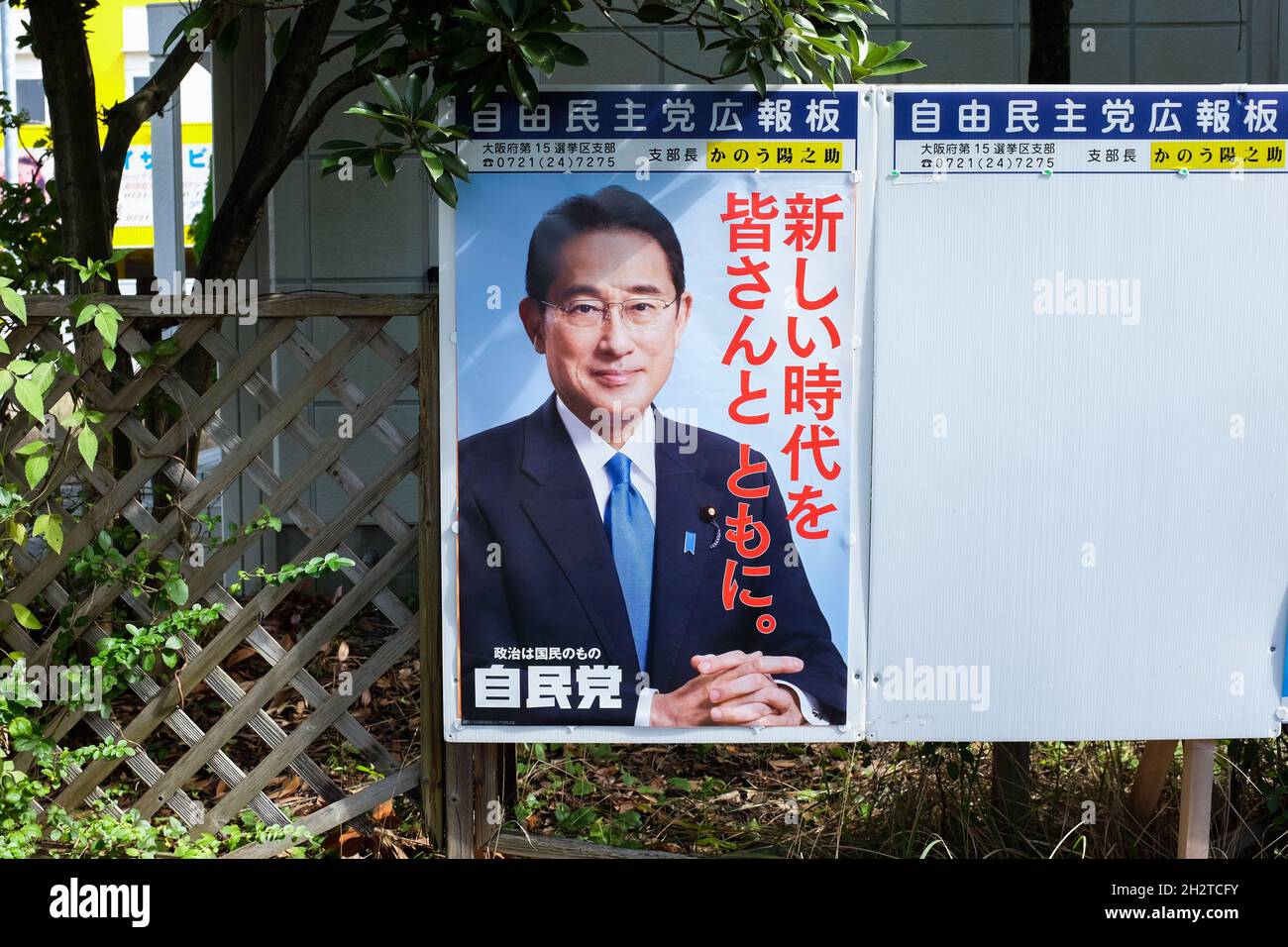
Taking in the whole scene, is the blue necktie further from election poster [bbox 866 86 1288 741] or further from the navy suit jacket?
election poster [bbox 866 86 1288 741]

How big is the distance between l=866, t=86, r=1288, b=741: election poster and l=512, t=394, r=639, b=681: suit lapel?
0.67 metres

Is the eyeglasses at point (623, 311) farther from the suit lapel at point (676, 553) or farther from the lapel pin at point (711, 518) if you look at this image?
the lapel pin at point (711, 518)

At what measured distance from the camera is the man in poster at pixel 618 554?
10.00ft

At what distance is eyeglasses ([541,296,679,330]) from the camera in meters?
3.03

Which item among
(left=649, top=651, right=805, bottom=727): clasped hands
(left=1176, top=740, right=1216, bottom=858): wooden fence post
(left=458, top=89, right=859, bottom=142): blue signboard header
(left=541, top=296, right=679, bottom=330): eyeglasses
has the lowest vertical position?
(left=1176, top=740, right=1216, bottom=858): wooden fence post

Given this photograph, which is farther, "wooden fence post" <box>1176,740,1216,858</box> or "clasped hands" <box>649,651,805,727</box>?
"wooden fence post" <box>1176,740,1216,858</box>

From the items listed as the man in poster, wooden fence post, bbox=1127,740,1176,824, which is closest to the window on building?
the man in poster

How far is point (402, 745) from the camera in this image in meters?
4.42

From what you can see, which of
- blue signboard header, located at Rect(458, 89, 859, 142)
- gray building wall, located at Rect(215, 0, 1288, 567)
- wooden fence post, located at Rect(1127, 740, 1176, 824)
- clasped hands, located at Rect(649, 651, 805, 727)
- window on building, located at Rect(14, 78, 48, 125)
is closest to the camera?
blue signboard header, located at Rect(458, 89, 859, 142)

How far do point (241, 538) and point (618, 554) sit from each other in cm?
126

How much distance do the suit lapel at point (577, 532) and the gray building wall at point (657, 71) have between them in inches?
112

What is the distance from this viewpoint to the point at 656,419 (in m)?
3.07

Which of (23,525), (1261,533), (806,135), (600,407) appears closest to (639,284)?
(600,407)

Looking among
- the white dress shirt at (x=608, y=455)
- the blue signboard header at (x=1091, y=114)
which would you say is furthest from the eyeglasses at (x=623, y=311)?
the blue signboard header at (x=1091, y=114)
